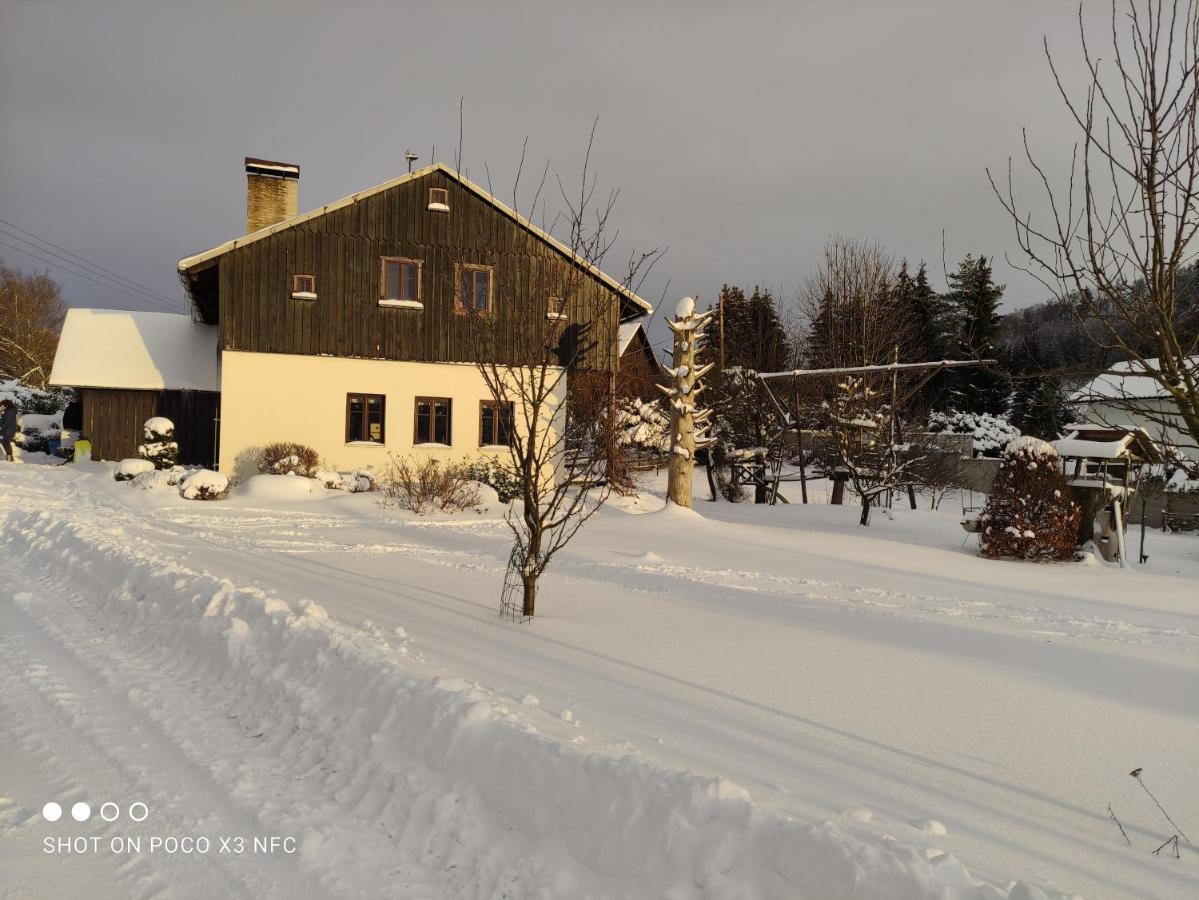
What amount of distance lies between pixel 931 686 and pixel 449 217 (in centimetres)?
1817

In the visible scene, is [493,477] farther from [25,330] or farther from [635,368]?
[25,330]

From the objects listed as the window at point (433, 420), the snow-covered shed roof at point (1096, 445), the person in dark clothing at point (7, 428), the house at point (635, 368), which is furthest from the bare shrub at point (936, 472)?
the person in dark clothing at point (7, 428)

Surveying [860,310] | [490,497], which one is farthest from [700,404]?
[490,497]

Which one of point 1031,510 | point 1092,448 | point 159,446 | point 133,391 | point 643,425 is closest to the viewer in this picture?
point 1031,510

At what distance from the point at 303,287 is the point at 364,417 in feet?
11.8

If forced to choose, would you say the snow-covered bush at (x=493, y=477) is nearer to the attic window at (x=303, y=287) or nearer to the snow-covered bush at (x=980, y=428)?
the attic window at (x=303, y=287)

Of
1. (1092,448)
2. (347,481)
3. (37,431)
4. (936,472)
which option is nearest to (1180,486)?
(936,472)

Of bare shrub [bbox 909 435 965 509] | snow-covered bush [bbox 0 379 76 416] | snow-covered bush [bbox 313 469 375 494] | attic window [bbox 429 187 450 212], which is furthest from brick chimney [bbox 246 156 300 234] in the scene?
bare shrub [bbox 909 435 965 509]

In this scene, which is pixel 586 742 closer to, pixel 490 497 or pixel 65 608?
pixel 65 608

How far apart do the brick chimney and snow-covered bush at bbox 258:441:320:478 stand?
26.3ft

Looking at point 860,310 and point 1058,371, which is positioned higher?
point 860,310

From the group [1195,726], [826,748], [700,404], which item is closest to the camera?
[826,748]

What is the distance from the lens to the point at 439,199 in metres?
20.3

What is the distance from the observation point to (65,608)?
711 centimetres
